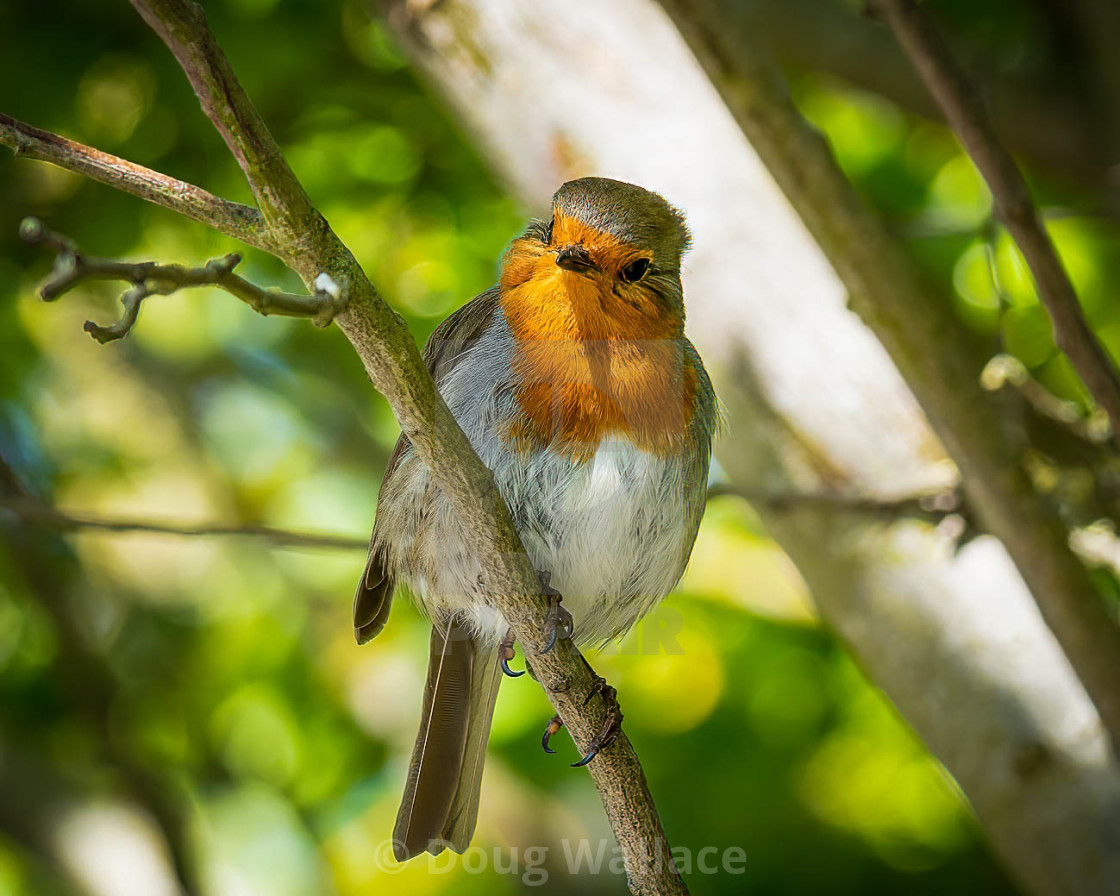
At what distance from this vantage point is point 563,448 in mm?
2363

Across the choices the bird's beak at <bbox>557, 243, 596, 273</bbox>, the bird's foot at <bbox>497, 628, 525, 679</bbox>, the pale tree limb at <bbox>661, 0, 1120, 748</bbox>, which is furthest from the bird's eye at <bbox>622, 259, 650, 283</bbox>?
the bird's foot at <bbox>497, 628, 525, 679</bbox>

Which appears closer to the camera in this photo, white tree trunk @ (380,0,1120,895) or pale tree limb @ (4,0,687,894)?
pale tree limb @ (4,0,687,894)

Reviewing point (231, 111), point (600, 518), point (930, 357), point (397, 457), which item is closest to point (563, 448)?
point (600, 518)

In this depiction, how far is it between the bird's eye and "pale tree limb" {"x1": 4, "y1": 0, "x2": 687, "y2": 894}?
743 millimetres

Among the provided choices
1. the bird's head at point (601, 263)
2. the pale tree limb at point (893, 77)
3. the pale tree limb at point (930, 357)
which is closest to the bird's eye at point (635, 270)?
the bird's head at point (601, 263)

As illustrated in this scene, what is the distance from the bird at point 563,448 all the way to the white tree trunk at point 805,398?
1.61ft

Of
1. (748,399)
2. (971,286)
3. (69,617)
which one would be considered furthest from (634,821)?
(69,617)

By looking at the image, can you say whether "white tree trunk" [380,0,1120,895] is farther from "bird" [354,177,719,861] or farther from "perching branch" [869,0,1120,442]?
"perching branch" [869,0,1120,442]

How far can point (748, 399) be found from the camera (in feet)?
10.2

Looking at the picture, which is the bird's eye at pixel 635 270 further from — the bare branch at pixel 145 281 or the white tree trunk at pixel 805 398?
the bare branch at pixel 145 281

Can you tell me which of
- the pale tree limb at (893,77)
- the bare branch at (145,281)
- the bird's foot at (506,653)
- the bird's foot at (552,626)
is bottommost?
the bare branch at (145,281)

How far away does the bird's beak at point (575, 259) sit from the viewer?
225 centimetres

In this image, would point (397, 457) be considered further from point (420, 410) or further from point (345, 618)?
point (345, 618)

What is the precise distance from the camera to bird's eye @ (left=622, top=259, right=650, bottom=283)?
2.40 meters
